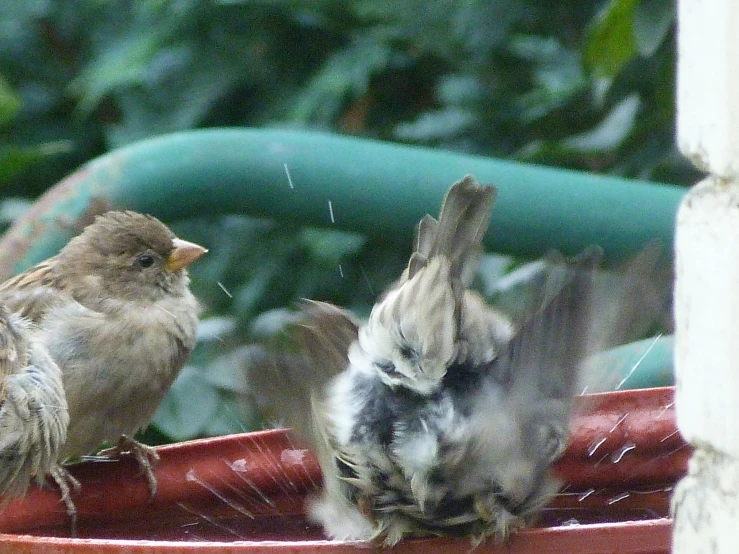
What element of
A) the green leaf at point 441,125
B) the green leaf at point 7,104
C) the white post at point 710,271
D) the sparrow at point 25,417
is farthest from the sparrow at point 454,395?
the green leaf at point 7,104

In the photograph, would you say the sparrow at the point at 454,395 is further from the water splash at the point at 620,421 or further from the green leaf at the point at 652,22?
the green leaf at the point at 652,22

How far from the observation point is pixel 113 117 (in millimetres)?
4922

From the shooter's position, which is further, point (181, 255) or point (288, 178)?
point (181, 255)

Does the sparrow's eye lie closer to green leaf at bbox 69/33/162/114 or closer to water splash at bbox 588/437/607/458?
water splash at bbox 588/437/607/458

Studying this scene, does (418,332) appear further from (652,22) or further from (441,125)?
(441,125)

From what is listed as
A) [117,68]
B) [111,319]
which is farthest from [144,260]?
[117,68]

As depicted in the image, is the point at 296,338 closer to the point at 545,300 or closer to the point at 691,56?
the point at 545,300

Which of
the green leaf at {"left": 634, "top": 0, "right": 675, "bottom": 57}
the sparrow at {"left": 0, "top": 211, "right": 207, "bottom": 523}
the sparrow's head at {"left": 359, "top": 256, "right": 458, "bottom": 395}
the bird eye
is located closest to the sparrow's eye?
the sparrow's head at {"left": 359, "top": 256, "right": 458, "bottom": 395}

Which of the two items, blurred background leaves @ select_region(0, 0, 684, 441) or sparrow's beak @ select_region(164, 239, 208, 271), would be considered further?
blurred background leaves @ select_region(0, 0, 684, 441)

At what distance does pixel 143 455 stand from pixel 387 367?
2.75 ft

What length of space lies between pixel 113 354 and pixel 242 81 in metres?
1.62

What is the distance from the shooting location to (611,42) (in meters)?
3.04

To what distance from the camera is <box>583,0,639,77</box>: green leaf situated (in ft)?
9.67

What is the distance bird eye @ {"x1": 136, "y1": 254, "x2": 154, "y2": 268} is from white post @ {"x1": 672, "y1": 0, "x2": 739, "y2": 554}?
2.20 meters
